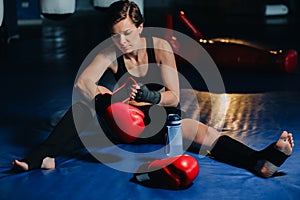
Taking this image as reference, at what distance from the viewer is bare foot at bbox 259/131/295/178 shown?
1.67 metres

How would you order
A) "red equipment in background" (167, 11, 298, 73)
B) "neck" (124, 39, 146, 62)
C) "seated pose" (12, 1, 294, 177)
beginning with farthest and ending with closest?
"red equipment in background" (167, 11, 298, 73) < "neck" (124, 39, 146, 62) < "seated pose" (12, 1, 294, 177)

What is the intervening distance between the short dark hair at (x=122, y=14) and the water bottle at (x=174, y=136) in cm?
35

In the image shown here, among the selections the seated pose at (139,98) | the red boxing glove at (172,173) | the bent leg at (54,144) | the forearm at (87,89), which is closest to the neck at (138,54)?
the seated pose at (139,98)

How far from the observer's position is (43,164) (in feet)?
5.93

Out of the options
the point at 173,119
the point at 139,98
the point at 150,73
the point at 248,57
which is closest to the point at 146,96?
the point at 139,98

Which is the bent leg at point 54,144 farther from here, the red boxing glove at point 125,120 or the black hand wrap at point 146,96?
the black hand wrap at point 146,96

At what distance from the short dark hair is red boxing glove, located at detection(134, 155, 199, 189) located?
19.9 inches

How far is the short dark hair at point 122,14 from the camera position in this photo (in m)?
1.87

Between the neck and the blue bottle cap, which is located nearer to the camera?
the blue bottle cap

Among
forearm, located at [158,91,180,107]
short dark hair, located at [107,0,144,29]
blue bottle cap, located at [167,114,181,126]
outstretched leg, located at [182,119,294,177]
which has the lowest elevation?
outstretched leg, located at [182,119,294,177]

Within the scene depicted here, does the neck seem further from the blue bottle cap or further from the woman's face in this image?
the blue bottle cap

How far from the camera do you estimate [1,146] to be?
6.70 feet

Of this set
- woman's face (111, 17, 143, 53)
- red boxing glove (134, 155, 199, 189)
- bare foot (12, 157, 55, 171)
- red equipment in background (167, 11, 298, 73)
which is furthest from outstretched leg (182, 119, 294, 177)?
red equipment in background (167, 11, 298, 73)

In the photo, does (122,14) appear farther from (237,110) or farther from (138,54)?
(237,110)
